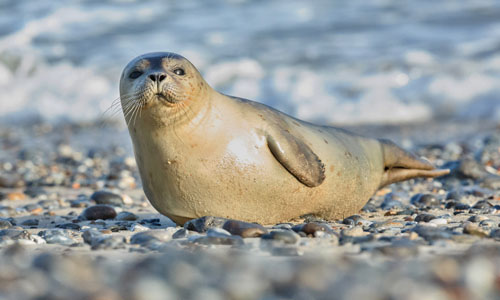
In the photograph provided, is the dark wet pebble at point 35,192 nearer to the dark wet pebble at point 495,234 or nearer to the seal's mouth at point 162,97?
the seal's mouth at point 162,97

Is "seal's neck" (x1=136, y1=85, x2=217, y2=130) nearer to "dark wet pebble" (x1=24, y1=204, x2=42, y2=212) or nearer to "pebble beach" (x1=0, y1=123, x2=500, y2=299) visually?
"pebble beach" (x1=0, y1=123, x2=500, y2=299)

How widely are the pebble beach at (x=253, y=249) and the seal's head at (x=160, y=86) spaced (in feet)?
2.20

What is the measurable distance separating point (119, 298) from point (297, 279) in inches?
21.9

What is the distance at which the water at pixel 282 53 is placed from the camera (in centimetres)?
1281

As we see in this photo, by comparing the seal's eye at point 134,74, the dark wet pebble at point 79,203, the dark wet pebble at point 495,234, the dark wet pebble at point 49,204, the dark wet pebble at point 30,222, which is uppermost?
the seal's eye at point 134,74

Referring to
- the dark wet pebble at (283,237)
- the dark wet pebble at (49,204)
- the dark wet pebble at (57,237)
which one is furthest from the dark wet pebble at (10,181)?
the dark wet pebble at (283,237)

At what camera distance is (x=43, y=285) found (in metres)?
2.07

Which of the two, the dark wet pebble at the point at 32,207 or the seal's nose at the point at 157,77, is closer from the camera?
the seal's nose at the point at 157,77

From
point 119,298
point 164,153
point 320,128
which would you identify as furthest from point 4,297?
point 320,128

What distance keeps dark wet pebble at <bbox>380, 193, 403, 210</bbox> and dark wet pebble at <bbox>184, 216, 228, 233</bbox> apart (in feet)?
5.79

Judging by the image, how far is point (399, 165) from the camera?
506 cm

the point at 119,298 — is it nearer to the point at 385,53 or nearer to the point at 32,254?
the point at 32,254

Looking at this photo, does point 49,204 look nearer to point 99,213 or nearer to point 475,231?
point 99,213

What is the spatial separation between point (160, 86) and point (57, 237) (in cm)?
96
